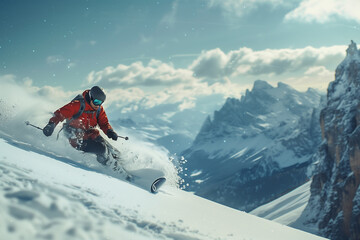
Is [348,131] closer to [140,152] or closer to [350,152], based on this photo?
→ [350,152]

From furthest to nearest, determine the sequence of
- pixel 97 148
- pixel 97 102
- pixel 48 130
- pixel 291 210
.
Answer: pixel 291 210 → pixel 97 102 → pixel 97 148 → pixel 48 130

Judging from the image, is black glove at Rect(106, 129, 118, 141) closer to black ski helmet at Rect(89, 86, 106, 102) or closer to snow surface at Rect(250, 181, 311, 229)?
black ski helmet at Rect(89, 86, 106, 102)

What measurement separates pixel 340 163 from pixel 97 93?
8353cm

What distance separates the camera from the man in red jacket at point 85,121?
811cm

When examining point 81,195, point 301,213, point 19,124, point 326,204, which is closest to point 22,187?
point 81,195

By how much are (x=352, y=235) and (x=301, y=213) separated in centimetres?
3233

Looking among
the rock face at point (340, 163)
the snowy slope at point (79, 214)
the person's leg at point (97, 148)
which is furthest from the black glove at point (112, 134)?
the rock face at point (340, 163)

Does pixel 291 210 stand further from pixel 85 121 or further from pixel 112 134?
pixel 85 121

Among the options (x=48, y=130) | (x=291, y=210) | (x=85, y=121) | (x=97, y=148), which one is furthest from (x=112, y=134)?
(x=291, y=210)

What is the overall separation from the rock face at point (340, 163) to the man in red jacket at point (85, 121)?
6957 centimetres

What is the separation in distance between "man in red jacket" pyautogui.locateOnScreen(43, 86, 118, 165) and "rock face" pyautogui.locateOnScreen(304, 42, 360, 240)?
228ft

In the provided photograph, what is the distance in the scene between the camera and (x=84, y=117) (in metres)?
8.81

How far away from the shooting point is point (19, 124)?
9336 mm

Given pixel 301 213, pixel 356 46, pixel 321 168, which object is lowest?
pixel 301 213
